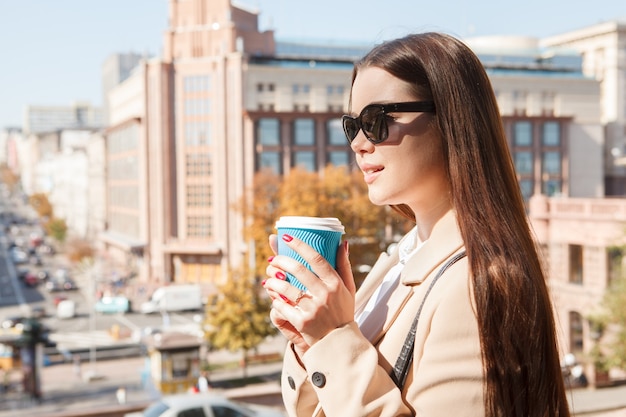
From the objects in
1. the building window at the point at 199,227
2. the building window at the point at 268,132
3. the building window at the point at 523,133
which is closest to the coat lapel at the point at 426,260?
the building window at the point at 268,132

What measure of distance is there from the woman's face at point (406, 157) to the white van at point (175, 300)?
51733 millimetres

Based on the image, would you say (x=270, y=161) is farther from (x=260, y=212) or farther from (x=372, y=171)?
(x=372, y=171)

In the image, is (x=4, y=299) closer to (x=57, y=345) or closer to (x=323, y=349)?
(x=57, y=345)

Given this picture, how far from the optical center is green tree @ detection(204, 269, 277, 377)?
32.5 m

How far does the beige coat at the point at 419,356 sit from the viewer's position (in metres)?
1.91

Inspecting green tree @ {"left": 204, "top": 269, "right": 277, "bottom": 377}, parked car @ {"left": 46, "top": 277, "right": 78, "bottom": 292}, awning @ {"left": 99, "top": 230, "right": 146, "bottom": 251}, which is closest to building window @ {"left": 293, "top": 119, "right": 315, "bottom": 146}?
awning @ {"left": 99, "top": 230, "right": 146, "bottom": 251}

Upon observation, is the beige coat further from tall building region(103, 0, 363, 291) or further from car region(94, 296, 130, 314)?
tall building region(103, 0, 363, 291)

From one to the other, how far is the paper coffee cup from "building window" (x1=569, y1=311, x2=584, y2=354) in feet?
107

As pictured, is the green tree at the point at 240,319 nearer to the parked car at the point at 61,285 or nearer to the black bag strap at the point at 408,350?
the black bag strap at the point at 408,350

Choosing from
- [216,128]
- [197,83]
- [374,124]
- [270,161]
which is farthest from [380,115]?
[197,83]

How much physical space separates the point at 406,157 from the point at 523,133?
66.5 metres

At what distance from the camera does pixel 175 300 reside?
53.0m

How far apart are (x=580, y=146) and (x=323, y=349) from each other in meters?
70.6

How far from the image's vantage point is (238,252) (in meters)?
65.1
